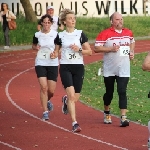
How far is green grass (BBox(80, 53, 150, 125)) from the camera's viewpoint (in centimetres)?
1823

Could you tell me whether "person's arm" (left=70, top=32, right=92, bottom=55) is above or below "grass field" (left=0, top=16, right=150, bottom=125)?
above

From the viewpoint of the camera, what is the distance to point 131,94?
2233cm

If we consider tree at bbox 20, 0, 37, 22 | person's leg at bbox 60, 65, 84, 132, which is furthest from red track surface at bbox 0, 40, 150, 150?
tree at bbox 20, 0, 37, 22

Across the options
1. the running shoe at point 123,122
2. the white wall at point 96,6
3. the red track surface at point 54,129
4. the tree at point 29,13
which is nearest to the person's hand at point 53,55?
the red track surface at point 54,129

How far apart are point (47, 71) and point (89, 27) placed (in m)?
32.3

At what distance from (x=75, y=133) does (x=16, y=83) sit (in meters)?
10.4

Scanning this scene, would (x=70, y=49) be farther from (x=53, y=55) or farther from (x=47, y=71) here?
(x=47, y=71)

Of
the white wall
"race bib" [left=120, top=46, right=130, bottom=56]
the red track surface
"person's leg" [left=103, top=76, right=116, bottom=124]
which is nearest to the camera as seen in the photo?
the red track surface

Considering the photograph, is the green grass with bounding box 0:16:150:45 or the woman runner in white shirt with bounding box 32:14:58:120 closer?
the woman runner in white shirt with bounding box 32:14:58:120

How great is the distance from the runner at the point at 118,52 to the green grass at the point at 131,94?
87 cm

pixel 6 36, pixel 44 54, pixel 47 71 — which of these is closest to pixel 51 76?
pixel 47 71

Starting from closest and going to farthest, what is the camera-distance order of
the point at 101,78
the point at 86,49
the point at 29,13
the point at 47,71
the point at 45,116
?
the point at 86,49 → the point at 45,116 → the point at 47,71 → the point at 101,78 → the point at 29,13

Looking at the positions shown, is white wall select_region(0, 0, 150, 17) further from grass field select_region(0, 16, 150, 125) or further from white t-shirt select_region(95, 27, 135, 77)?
white t-shirt select_region(95, 27, 135, 77)

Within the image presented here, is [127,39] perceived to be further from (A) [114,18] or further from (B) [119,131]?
(B) [119,131]
